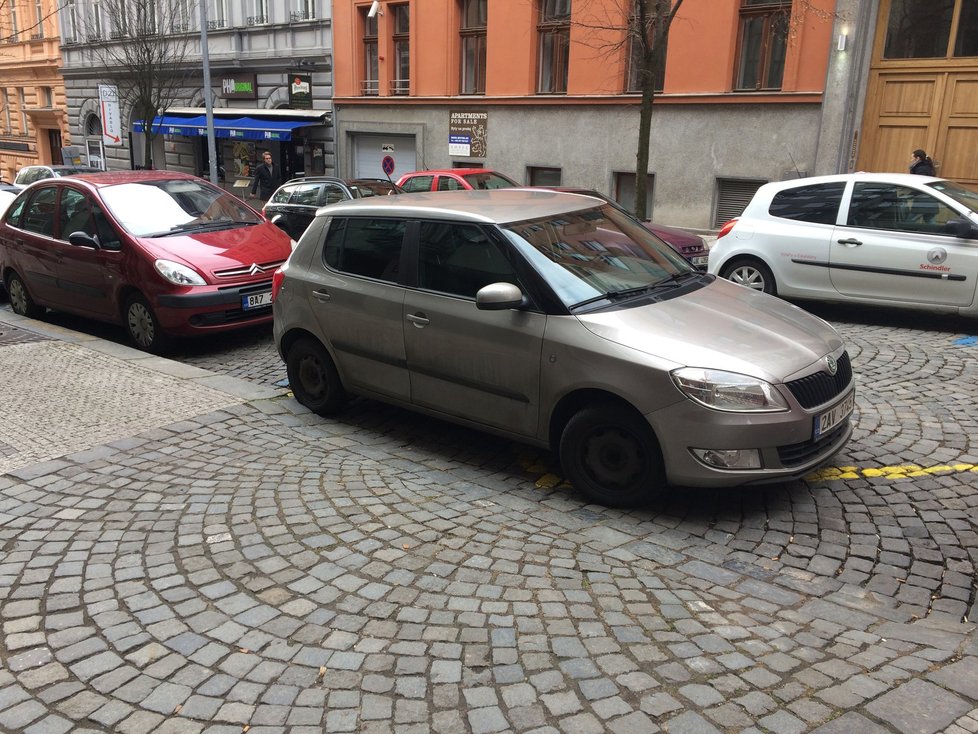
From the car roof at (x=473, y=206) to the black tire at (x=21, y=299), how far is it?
5.82 m

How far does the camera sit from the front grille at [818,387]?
168 inches

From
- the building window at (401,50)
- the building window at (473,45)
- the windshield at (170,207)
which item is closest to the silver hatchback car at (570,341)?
the windshield at (170,207)

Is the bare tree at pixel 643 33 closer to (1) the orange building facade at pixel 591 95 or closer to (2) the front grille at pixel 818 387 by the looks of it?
(1) the orange building facade at pixel 591 95

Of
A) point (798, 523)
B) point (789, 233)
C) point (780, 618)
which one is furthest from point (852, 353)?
point (780, 618)

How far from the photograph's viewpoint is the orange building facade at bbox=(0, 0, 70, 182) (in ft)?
129

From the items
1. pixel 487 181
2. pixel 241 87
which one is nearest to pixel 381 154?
pixel 241 87

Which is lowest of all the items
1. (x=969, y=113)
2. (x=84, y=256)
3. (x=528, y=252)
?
(x=84, y=256)

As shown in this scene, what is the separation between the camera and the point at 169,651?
328 cm

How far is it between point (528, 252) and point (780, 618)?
2.48 metres

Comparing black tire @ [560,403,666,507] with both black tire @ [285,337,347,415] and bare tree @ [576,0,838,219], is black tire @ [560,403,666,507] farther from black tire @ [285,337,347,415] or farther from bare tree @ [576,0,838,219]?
bare tree @ [576,0,838,219]

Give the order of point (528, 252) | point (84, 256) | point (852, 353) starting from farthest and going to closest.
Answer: point (84, 256) < point (852, 353) < point (528, 252)

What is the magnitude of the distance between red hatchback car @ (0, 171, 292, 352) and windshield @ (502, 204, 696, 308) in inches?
166

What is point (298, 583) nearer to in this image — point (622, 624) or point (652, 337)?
point (622, 624)

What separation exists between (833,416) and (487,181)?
1094 centimetres
